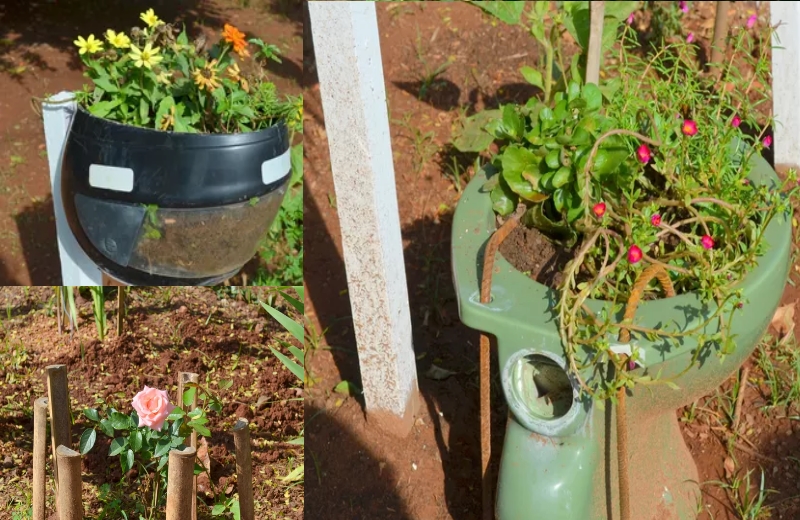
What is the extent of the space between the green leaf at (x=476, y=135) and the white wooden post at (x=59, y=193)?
107 cm

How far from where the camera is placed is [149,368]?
1267 mm

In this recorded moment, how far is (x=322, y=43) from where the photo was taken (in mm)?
1323

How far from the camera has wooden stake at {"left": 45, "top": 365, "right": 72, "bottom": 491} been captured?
1124mm

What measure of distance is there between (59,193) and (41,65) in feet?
0.51

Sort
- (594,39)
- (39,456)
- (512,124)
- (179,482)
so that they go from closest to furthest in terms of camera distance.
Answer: (179,482) → (39,456) → (512,124) → (594,39)

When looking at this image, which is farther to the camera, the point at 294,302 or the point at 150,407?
the point at 294,302

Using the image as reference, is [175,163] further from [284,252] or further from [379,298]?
[379,298]

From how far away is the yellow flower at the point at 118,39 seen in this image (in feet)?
3.57

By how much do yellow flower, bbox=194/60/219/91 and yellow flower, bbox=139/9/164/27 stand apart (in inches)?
3.2

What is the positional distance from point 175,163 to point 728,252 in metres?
0.81

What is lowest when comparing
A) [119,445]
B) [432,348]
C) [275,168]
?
[432,348]

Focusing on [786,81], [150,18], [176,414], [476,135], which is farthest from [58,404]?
[786,81]

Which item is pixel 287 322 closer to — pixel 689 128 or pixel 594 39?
pixel 689 128

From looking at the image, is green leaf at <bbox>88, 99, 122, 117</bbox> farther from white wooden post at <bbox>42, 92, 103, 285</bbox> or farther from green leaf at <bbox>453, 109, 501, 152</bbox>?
green leaf at <bbox>453, 109, 501, 152</bbox>
